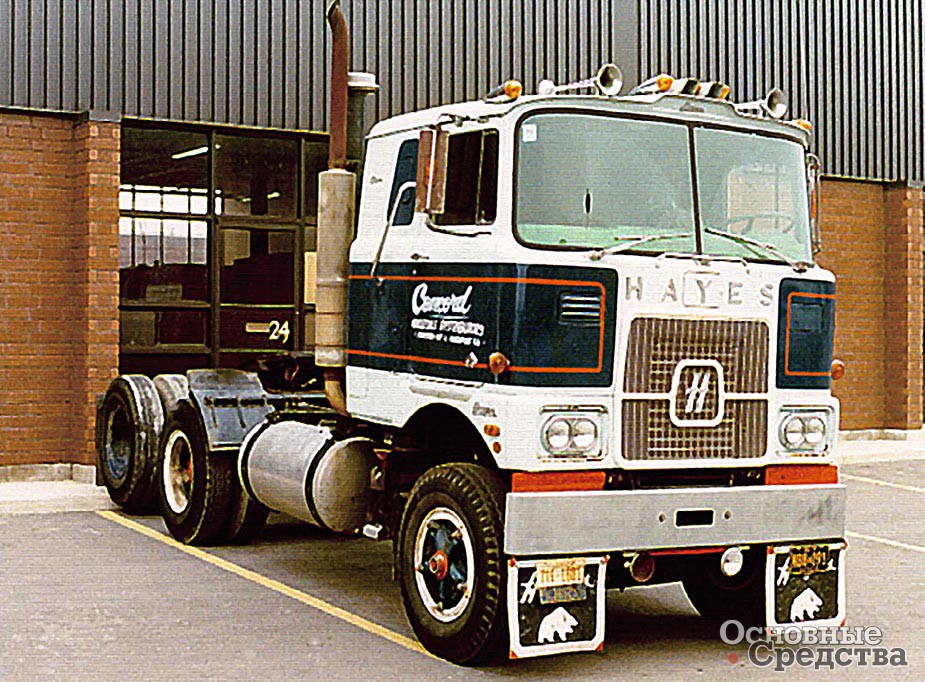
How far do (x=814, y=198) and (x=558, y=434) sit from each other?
2564 mm

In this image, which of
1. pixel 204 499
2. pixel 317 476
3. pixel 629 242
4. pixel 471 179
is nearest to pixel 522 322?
pixel 629 242

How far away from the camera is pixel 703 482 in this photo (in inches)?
320

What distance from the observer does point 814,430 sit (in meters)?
8.33

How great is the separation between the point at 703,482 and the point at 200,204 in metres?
8.79

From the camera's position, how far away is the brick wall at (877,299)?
20297mm

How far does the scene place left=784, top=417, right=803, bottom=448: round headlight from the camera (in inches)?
324

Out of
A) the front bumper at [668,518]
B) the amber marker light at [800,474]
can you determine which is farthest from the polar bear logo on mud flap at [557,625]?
the amber marker light at [800,474]

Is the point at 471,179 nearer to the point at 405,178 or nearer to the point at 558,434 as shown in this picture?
the point at 405,178

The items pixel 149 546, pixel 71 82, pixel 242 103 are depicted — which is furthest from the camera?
pixel 242 103

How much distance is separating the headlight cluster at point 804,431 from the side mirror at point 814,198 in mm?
1086

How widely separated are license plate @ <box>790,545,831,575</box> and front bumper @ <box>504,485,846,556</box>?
73 millimetres

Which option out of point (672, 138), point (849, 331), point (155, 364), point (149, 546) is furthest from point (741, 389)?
point (849, 331)

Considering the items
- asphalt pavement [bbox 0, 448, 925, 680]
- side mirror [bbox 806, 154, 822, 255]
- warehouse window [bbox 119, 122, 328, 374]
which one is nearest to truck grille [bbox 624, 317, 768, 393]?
side mirror [bbox 806, 154, 822, 255]

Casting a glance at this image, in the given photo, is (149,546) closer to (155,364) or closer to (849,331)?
(155,364)
